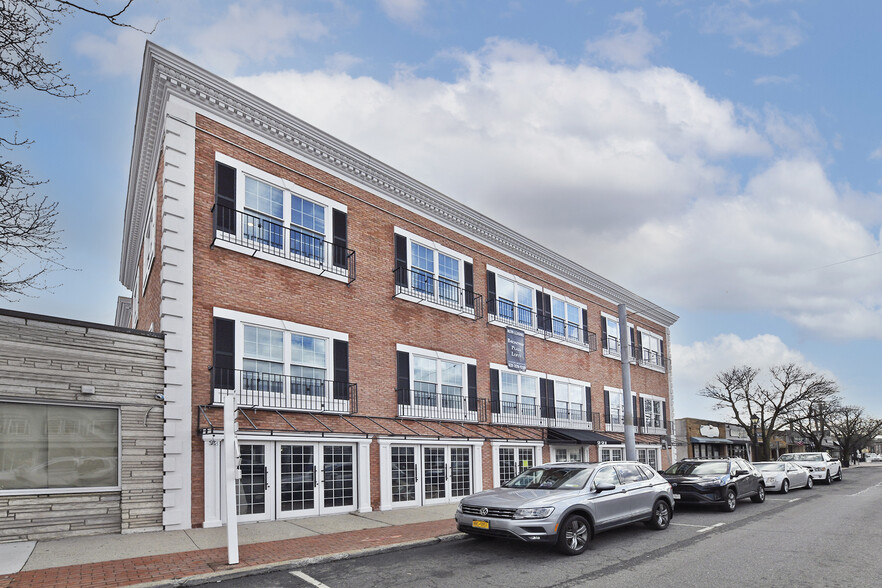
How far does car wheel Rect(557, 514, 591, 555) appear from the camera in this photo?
11.2 meters

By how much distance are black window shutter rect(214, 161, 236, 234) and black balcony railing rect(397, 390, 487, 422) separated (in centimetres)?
674

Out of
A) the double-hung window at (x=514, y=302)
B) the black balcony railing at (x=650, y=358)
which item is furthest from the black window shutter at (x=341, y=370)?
the black balcony railing at (x=650, y=358)

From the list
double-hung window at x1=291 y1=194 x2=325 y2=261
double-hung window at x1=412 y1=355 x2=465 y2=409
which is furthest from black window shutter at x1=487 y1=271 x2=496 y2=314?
double-hung window at x1=291 y1=194 x2=325 y2=261

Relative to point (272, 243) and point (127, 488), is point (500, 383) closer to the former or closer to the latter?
point (272, 243)

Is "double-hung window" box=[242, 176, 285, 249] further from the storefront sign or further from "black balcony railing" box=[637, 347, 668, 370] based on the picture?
"black balcony railing" box=[637, 347, 668, 370]

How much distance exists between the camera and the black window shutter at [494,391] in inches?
883

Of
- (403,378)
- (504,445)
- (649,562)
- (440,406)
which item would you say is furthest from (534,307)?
(649,562)

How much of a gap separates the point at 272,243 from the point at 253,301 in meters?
1.63

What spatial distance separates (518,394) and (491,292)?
3841 millimetres

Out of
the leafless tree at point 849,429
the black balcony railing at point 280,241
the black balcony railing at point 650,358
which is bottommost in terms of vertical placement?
the leafless tree at point 849,429

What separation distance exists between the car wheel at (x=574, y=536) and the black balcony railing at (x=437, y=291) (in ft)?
31.0

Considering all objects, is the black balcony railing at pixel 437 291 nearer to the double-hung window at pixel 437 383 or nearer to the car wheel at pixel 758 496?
the double-hung window at pixel 437 383

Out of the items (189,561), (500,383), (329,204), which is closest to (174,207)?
(329,204)

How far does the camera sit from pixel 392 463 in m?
18.0
